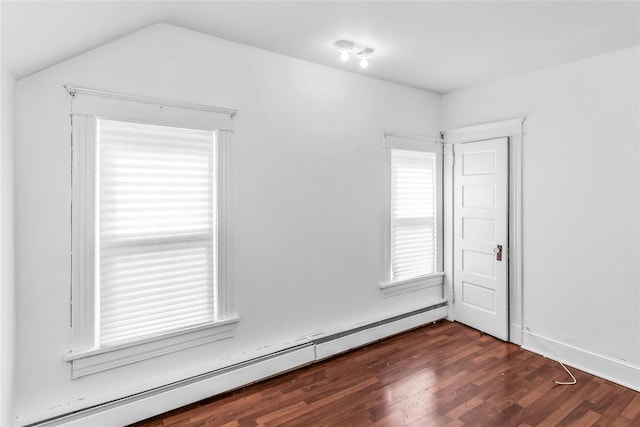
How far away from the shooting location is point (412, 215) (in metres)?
3.94

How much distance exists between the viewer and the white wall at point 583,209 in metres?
2.81

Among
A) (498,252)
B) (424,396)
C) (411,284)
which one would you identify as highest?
(498,252)

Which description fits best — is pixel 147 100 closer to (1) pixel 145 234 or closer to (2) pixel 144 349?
(1) pixel 145 234

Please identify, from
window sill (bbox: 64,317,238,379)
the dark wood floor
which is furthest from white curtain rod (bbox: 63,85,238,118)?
the dark wood floor

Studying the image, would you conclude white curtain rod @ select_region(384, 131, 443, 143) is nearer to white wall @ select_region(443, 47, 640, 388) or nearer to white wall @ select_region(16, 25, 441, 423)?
white wall @ select_region(16, 25, 441, 423)

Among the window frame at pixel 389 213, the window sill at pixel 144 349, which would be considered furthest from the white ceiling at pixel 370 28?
the window sill at pixel 144 349

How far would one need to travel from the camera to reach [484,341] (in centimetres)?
362

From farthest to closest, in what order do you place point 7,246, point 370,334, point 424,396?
point 370,334
point 424,396
point 7,246

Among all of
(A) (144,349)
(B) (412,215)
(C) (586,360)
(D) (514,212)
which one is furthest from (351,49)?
(C) (586,360)

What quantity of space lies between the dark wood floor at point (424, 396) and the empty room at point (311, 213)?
2cm

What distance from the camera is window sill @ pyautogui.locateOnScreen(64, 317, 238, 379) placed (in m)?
2.19

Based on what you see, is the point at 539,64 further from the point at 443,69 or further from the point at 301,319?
the point at 301,319

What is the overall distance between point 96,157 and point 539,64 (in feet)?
12.1

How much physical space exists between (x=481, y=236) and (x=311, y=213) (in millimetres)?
2003
